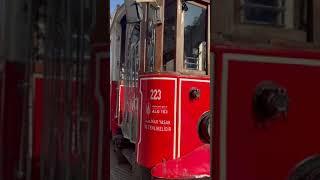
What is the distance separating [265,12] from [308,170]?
56 cm

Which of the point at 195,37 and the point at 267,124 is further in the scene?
the point at 195,37

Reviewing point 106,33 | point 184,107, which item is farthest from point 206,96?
point 106,33

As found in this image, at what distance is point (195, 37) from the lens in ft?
12.2

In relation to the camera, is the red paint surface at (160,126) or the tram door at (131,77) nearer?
the red paint surface at (160,126)

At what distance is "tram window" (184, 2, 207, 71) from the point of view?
12.0ft

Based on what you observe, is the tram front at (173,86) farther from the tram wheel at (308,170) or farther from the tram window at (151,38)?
the tram wheel at (308,170)

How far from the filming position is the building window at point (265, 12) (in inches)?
59.7

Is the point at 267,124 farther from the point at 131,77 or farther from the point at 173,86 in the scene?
the point at 131,77

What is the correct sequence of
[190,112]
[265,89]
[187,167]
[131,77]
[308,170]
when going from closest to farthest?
[265,89] → [308,170] → [187,167] → [190,112] → [131,77]

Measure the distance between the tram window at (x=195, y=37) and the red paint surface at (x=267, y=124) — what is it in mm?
2065

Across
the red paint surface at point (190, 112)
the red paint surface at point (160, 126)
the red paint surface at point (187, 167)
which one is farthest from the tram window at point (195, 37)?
the red paint surface at point (187, 167)

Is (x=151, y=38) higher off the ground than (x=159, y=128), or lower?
higher

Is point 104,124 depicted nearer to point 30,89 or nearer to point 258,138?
point 30,89

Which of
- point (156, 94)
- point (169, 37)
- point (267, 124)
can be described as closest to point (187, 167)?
point (156, 94)
